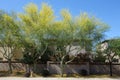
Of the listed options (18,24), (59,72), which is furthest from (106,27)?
(18,24)

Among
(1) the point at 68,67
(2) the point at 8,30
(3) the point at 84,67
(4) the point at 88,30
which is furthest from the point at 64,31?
(2) the point at 8,30

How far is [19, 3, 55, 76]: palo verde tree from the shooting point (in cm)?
2850

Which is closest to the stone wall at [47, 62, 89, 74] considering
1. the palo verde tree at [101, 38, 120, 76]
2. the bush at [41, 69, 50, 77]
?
the bush at [41, 69, 50, 77]

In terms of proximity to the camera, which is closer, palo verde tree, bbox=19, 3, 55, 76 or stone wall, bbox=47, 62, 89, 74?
palo verde tree, bbox=19, 3, 55, 76

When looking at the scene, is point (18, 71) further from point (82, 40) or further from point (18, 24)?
point (82, 40)

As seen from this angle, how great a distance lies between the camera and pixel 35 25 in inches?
1121

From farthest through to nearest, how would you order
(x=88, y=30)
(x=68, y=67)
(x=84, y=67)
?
1. (x=68, y=67)
2. (x=84, y=67)
3. (x=88, y=30)

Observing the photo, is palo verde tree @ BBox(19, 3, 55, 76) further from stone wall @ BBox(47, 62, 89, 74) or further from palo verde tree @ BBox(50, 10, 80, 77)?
stone wall @ BBox(47, 62, 89, 74)

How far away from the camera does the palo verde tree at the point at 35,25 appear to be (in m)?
28.5

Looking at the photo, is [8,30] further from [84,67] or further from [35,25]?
[84,67]

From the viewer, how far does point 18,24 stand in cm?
2953

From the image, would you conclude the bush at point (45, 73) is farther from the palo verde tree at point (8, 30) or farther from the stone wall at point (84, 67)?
the palo verde tree at point (8, 30)

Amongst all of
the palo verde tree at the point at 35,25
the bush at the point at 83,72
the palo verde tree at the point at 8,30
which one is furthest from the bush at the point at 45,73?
the palo verde tree at the point at 8,30

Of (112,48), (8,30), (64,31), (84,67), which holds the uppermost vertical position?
(8,30)
